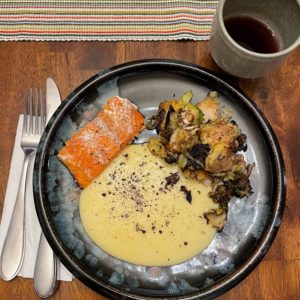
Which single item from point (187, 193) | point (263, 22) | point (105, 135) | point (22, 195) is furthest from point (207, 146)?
point (22, 195)

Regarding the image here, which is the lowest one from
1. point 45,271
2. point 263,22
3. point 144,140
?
point 45,271

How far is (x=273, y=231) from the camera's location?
977 millimetres

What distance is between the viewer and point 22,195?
1.04 m

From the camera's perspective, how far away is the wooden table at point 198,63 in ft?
3.49

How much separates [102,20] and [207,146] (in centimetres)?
50

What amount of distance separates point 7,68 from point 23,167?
30 centimetres

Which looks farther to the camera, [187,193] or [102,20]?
[102,20]

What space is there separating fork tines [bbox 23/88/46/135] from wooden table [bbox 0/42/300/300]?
4 cm

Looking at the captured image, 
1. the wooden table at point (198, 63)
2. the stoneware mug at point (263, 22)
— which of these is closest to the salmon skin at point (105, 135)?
the wooden table at point (198, 63)

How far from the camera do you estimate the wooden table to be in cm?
106

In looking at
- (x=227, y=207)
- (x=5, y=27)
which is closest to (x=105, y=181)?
(x=227, y=207)

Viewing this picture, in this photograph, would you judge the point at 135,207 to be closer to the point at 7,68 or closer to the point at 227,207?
the point at 227,207

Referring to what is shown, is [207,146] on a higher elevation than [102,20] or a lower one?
lower

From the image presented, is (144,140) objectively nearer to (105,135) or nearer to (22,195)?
(105,135)
